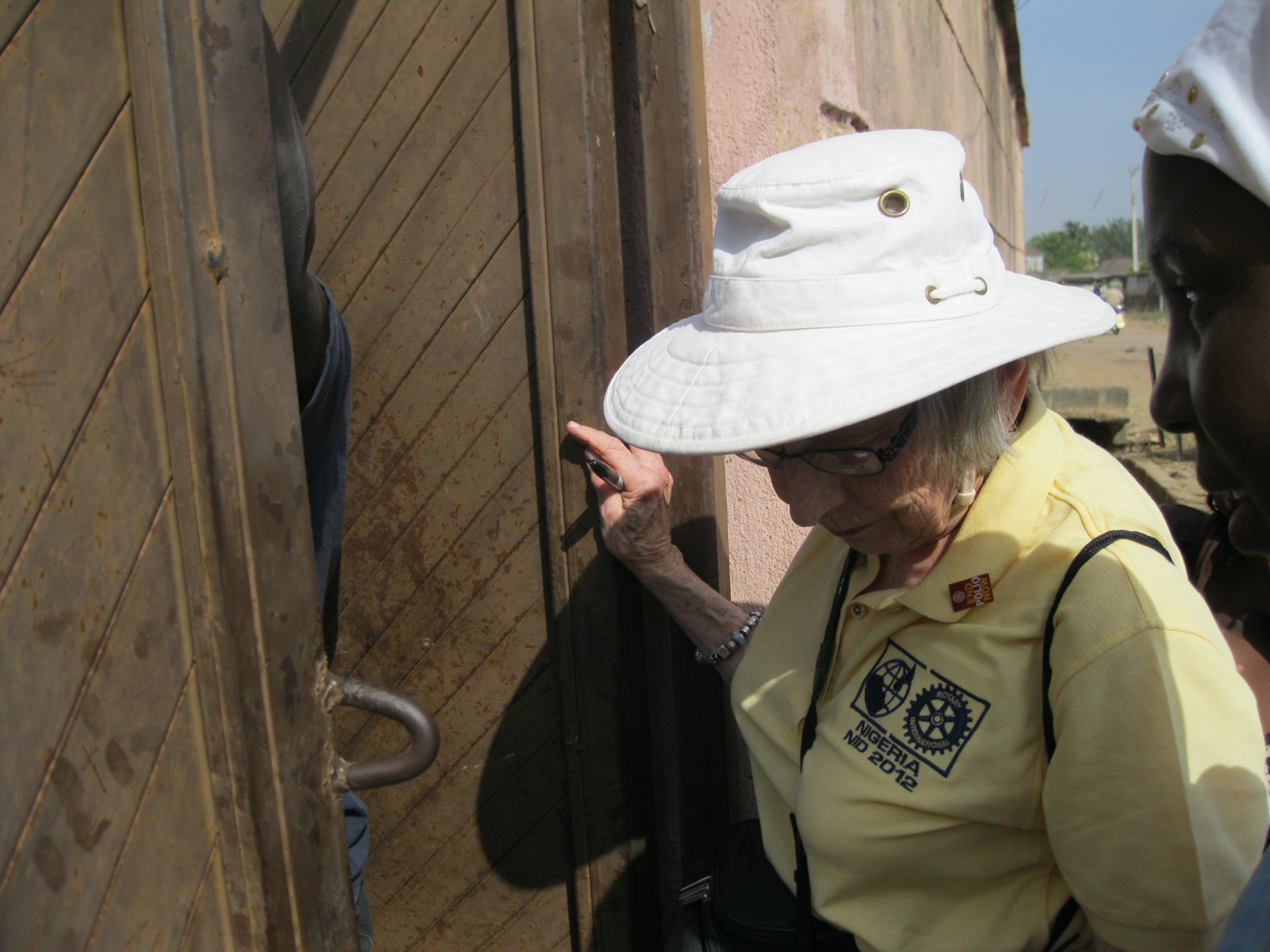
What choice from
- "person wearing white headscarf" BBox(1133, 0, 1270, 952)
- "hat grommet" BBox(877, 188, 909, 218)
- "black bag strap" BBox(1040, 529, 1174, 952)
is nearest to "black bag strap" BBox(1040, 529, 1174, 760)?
"black bag strap" BBox(1040, 529, 1174, 952)

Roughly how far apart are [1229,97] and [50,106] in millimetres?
1037

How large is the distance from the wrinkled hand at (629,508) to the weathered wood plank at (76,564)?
3.13 feet

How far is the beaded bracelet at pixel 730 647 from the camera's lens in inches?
71.0

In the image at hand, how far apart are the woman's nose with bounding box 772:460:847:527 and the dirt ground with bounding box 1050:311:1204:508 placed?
449 mm

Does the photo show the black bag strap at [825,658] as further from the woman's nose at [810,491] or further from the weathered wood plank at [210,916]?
the weathered wood plank at [210,916]

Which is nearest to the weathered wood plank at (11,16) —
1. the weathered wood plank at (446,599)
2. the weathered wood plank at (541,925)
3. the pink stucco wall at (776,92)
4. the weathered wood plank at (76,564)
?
the weathered wood plank at (76,564)

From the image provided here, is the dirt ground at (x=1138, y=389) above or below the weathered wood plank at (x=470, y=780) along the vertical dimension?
below

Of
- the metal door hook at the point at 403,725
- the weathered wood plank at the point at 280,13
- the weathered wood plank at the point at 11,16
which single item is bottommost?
the metal door hook at the point at 403,725

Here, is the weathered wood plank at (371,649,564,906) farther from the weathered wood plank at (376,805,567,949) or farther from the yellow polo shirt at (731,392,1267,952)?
the yellow polo shirt at (731,392,1267,952)

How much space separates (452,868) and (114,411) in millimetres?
1525

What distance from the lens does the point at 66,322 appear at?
840 millimetres

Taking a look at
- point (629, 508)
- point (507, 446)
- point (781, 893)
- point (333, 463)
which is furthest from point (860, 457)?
point (333, 463)

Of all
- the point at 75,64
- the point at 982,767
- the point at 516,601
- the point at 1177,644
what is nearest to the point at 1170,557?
the point at 1177,644

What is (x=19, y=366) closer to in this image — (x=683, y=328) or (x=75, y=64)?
(x=75, y=64)
